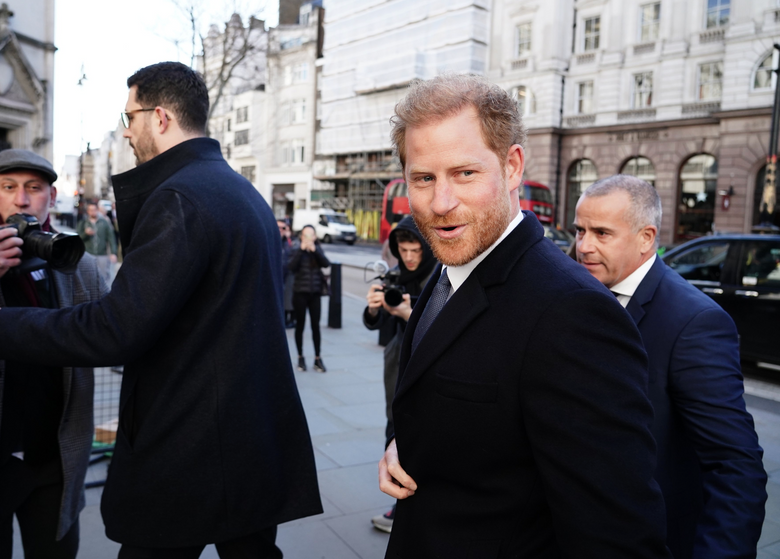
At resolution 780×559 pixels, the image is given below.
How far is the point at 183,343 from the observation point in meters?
2.00

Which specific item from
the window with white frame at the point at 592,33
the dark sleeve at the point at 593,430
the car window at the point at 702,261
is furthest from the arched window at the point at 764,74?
the dark sleeve at the point at 593,430

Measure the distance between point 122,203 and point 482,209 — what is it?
130 cm

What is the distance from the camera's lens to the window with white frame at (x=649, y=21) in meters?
29.2

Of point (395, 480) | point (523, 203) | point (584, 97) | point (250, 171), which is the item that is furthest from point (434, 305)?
point (250, 171)

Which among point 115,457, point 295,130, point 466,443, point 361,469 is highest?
point 295,130

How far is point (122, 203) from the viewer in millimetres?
2076

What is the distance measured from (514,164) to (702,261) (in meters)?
8.34

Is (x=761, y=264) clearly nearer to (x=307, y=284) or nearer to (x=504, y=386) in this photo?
(x=307, y=284)

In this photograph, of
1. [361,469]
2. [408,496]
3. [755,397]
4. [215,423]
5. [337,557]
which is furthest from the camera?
[755,397]

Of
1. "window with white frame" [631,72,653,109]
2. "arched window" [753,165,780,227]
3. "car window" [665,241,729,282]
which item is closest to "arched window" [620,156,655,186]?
"window with white frame" [631,72,653,109]

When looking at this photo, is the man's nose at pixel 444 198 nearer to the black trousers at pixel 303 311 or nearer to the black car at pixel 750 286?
the black trousers at pixel 303 311

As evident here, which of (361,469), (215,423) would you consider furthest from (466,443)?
(361,469)

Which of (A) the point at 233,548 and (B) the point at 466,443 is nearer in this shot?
(B) the point at 466,443

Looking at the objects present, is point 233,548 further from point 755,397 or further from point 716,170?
A: point 716,170
